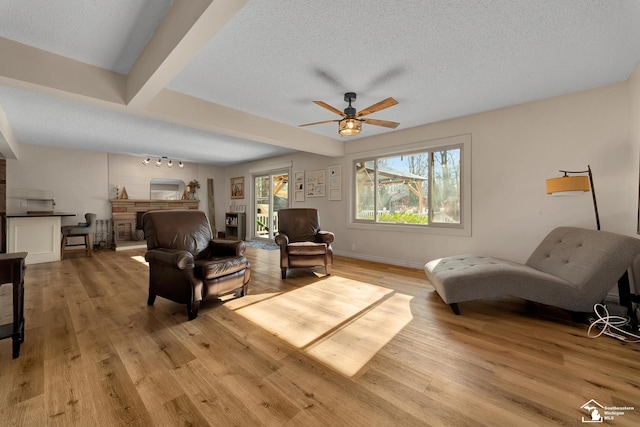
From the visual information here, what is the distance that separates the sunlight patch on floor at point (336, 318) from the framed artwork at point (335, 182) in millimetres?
2560

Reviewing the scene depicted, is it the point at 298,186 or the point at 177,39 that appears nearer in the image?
the point at 177,39

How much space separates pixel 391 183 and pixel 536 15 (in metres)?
3.18

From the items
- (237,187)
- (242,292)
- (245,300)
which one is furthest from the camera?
(237,187)

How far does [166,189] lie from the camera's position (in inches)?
320

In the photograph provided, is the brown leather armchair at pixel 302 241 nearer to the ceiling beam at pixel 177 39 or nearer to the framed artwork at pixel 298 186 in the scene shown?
the framed artwork at pixel 298 186

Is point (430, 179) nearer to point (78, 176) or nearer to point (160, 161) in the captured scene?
point (160, 161)

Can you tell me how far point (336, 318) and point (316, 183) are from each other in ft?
13.0

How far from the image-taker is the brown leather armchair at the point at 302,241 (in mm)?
3818

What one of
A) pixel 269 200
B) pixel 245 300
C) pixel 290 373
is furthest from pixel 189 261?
pixel 269 200

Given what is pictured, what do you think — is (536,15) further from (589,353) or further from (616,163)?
(589,353)

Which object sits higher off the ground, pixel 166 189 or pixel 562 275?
pixel 166 189

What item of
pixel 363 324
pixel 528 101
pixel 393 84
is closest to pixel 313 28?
pixel 393 84

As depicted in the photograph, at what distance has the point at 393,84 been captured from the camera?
290 centimetres

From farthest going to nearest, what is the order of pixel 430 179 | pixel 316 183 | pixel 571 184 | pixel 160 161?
pixel 160 161 < pixel 316 183 < pixel 430 179 < pixel 571 184
